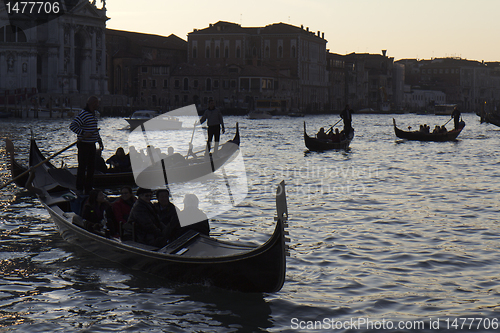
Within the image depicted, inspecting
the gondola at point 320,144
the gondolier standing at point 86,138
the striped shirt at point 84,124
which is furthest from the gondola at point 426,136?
the striped shirt at point 84,124

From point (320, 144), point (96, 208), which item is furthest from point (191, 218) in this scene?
point (320, 144)

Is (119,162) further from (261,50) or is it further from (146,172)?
(261,50)

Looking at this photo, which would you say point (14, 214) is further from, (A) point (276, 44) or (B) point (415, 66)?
(B) point (415, 66)

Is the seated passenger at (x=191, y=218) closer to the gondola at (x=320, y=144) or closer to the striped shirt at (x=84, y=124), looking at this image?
the striped shirt at (x=84, y=124)

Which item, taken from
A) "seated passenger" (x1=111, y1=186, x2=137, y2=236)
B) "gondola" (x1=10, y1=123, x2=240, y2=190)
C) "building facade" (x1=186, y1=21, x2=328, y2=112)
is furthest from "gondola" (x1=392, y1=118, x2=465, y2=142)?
"building facade" (x1=186, y1=21, x2=328, y2=112)

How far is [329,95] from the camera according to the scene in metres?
75.7

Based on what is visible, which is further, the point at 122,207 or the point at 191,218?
the point at 122,207

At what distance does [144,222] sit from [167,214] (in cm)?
28

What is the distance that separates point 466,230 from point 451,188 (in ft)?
13.3

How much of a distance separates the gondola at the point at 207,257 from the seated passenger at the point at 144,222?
0.12 metres

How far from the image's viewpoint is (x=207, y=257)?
16.3 feet

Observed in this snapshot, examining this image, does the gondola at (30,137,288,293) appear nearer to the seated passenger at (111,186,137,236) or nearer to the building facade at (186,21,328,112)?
the seated passenger at (111,186,137,236)

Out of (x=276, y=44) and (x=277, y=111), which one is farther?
(x=276, y=44)

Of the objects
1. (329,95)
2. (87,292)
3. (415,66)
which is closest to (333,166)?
(87,292)
